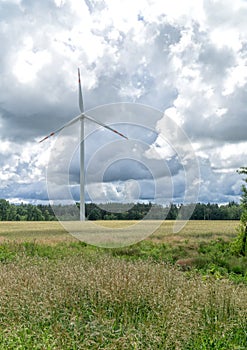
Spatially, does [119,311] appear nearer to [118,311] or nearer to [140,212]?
[118,311]

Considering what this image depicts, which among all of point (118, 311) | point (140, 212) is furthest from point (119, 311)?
point (140, 212)

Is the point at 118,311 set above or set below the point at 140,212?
below

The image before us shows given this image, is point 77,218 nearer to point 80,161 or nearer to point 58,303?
point 80,161

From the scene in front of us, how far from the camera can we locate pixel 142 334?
6137mm

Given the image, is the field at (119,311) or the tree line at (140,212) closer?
the field at (119,311)

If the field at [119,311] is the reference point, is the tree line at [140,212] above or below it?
above

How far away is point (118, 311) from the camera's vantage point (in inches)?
287

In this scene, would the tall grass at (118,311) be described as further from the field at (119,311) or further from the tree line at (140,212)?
the tree line at (140,212)

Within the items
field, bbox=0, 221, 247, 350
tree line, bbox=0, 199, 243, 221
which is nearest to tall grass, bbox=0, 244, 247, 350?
field, bbox=0, 221, 247, 350

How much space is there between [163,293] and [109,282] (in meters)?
0.95

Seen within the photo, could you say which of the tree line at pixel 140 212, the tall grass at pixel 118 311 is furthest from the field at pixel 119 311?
the tree line at pixel 140 212

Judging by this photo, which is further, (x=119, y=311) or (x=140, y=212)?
(x=140, y=212)

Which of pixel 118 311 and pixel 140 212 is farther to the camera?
pixel 140 212

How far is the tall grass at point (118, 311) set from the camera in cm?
Result: 595
